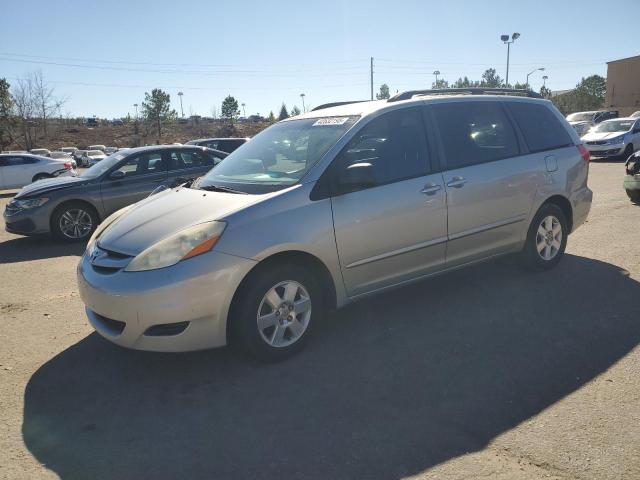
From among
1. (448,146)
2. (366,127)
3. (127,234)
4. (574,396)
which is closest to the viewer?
(574,396)

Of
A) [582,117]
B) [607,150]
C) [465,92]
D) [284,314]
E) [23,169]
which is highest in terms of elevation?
[582,117]

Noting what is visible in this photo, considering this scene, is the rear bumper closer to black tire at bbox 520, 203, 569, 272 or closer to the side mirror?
black tire at bbox 520, 203, 569, 272

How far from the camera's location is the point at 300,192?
3711 mm

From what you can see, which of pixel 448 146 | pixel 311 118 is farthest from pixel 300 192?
pixel 448 146

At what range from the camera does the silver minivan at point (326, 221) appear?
335 cm

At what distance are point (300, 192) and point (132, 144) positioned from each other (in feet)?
206

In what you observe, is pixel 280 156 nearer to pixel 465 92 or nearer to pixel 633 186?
pixel 465 92

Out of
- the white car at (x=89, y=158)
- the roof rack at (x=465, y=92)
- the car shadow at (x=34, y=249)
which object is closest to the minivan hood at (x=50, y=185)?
the car shadow at (x=34, y=249)

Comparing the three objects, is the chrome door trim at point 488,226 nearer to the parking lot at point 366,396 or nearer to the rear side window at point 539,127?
the parking lot at point 366,396

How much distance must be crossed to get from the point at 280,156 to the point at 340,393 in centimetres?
206

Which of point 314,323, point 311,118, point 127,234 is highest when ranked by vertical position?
point 311,118

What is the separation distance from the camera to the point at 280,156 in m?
4.33

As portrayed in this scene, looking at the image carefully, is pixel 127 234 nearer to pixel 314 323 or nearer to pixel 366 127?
pixel 314 323

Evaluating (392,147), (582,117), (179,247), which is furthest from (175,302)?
(582,117)
